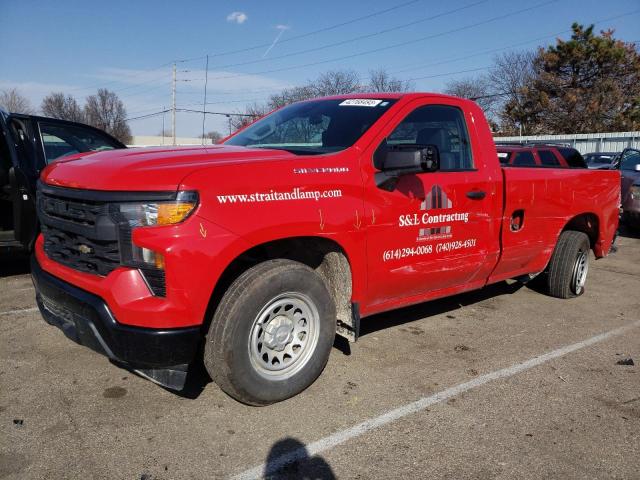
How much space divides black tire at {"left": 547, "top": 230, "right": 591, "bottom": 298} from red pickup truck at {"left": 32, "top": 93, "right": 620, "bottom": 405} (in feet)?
4.13

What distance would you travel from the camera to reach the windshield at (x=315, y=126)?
373 cm

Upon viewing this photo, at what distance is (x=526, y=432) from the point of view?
305 centimetres

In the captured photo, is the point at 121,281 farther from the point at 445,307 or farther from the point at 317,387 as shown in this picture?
the point at 445,307

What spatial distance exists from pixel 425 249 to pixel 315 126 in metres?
1.26

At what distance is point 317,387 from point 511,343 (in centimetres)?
191

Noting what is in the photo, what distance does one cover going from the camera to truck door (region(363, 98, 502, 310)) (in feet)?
11.8

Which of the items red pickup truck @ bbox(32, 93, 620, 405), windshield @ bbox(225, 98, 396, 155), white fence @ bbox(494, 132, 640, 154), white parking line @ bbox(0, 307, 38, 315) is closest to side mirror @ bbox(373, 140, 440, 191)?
red pickup truck @ bbox(32, 93, 620, 405)

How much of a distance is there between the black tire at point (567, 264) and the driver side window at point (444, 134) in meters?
2.01

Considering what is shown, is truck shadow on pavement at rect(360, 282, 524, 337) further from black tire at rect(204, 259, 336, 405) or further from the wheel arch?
black tire at rect(204, 259, 336, 405)

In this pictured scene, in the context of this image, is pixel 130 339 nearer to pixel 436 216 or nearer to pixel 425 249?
pixel 425 249

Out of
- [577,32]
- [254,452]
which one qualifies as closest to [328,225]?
[254,452]

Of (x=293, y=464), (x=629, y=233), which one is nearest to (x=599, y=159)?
(x=629, y=233)

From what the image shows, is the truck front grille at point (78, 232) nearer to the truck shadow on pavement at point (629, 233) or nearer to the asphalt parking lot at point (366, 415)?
the asphalt parking lot at point (366, 415)

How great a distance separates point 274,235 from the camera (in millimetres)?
3010
